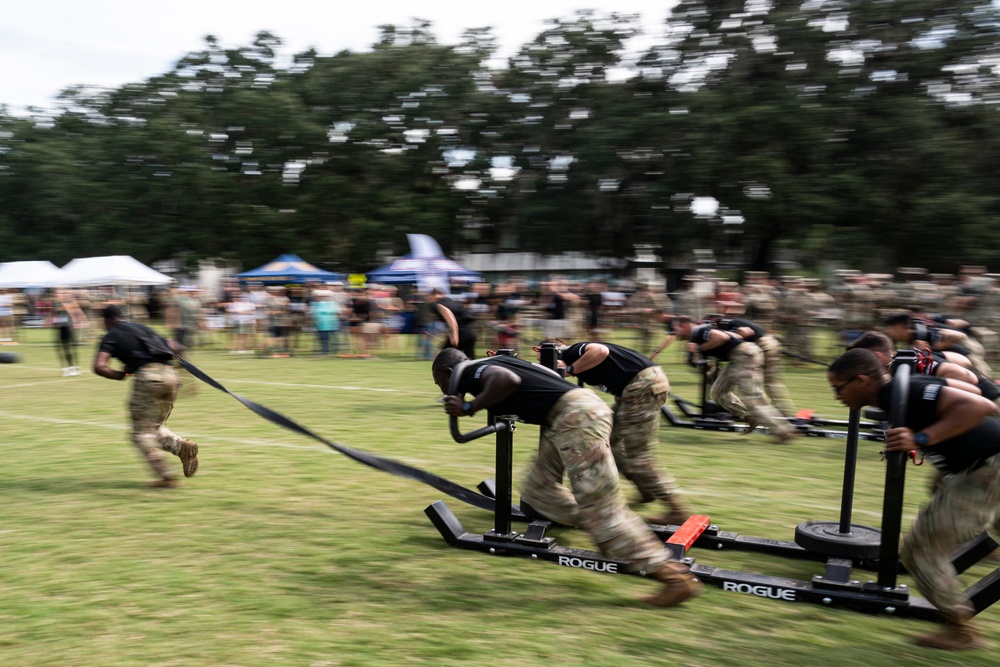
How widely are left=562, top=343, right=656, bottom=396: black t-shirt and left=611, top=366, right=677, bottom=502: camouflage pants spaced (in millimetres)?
66

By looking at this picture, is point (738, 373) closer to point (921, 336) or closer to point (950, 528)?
point (921, 336)

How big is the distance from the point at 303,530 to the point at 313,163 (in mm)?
38911

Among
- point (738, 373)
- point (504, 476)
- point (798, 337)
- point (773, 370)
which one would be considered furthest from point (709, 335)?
point (798, 337)

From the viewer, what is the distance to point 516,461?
9336 millimetres

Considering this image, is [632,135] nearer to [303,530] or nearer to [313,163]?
[313,163]

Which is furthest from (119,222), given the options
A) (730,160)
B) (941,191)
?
(941,191)

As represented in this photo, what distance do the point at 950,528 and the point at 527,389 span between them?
93.9 inches

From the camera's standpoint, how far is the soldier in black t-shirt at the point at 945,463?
4.14m

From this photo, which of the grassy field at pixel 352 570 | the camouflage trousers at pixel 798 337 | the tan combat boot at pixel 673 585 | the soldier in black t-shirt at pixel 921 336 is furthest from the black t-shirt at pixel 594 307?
the tan combat boot at pixel 673 585

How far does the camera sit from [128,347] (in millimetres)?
7590

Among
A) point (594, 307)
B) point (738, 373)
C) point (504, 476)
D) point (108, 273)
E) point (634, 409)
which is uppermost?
point (108, 273)

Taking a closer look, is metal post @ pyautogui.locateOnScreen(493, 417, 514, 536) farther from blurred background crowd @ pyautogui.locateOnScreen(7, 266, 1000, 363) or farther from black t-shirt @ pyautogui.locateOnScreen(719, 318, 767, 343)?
blurred background crowd @ pyautogui.locateOnScreen(7, 266, 1000, 363)

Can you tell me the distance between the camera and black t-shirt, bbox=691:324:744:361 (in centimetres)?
957

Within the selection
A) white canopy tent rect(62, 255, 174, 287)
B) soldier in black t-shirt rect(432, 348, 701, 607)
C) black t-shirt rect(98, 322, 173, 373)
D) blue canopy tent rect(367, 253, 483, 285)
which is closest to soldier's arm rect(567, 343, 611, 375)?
soldier in black t-shirt rect(432, 348, 701, 607)
